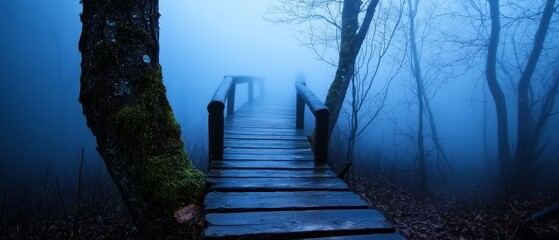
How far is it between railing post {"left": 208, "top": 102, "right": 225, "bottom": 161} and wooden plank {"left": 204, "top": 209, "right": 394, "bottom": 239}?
1.67 meters

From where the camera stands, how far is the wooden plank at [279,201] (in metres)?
2.96

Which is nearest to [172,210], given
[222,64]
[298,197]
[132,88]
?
[132,88]

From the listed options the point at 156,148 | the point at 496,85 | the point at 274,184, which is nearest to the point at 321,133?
the point at 274,184

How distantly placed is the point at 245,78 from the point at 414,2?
356 inches

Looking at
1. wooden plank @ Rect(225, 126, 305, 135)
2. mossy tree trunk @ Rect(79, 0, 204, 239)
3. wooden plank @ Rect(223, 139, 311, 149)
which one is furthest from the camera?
wooden plank @ Rect(225, 126, 305, 135)

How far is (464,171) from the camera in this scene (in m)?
17.3

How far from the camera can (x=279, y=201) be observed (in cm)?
315

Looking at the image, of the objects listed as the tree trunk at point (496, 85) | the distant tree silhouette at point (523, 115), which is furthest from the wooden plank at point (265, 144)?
the tree trunk at point (496, 85)

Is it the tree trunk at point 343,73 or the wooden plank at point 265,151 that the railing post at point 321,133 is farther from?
the tree trunk at point 343,73

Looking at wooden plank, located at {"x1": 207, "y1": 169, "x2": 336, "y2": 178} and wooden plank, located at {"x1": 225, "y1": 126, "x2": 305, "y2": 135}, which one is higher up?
wooden plank, located at {"x1": 225, "y1": 126, "x2": 305, "y2": 135}

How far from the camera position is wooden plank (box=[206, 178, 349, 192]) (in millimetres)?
3417

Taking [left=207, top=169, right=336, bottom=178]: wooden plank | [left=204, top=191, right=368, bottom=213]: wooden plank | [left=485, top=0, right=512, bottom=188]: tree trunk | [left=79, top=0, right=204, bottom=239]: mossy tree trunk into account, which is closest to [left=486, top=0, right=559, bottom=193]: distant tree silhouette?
[left=485, top=0, right=512, bottom=188]: tree trunk

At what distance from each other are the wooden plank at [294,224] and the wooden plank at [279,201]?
0.09 metres

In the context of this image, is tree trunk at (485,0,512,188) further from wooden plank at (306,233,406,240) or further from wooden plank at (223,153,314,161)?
wooden plank at (306,233,406,240)
